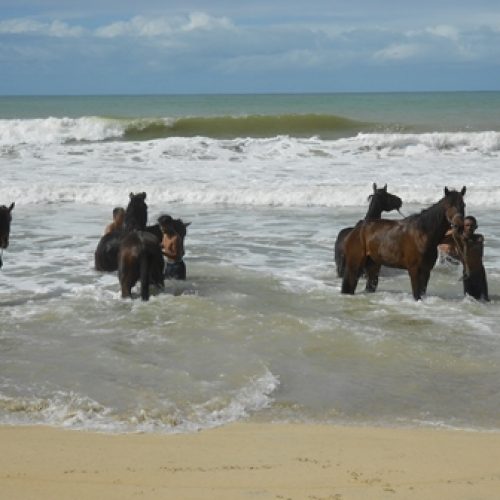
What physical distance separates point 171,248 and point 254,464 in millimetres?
5529

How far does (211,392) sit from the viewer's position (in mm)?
6328

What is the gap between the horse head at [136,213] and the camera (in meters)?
10.1

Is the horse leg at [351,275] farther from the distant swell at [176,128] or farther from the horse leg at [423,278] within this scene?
the distant swell at [176,128]

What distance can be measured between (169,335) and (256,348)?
86 cm

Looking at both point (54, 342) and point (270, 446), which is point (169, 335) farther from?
point (270, 446)

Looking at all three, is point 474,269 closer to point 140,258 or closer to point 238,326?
point 238,326

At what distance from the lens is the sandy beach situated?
4.29m

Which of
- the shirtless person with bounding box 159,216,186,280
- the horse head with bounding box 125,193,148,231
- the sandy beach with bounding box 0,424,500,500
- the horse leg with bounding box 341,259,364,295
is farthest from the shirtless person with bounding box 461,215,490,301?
the sandy beach with bounding box 0,424,500,500

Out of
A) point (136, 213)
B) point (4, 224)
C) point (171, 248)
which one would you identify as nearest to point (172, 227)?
point (171, 248)

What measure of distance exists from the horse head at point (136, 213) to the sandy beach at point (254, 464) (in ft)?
16.1

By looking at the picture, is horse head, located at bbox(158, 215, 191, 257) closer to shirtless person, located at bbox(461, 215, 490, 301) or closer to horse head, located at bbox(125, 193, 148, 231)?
horse head, located at bbox(125, 193, 148, 231)

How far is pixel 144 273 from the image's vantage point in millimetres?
9023

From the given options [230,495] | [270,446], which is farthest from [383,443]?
[230,495]

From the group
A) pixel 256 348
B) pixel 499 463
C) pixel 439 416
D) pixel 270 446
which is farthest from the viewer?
pixel 256 348
